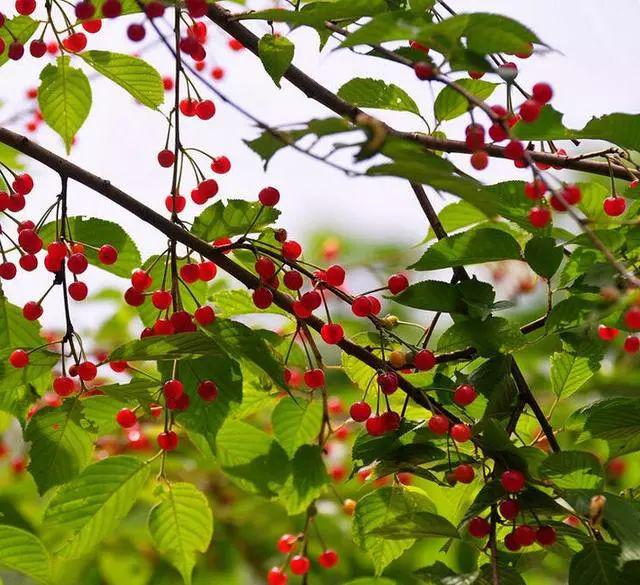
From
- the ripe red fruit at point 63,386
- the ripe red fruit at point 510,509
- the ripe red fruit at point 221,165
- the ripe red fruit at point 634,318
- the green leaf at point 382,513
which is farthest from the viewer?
the ripe red fruit at point 221,165

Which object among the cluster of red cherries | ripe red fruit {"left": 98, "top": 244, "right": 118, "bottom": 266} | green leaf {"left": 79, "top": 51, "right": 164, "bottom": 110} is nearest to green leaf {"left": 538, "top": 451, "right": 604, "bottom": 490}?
the cluster of red cherries

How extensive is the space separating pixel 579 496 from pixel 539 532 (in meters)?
0.13

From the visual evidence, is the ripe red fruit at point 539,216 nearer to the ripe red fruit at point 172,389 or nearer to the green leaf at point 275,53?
the green leaf at point 275,53

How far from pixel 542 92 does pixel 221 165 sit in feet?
1.81

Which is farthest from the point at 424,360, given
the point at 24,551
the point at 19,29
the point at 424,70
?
the point at 19,29

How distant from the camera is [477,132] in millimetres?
990

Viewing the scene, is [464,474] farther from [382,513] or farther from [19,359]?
[19,359]

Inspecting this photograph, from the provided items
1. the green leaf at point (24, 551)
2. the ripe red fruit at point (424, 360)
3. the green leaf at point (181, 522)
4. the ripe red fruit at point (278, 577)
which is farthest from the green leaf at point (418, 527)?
the ripe red fruit at point (278, 577)

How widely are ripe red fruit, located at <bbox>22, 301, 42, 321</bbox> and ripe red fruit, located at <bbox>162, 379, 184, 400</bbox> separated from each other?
0.76ft

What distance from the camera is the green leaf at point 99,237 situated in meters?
1.33

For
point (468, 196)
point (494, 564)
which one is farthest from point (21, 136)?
point (494, 564)

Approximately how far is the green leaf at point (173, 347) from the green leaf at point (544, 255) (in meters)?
0.40

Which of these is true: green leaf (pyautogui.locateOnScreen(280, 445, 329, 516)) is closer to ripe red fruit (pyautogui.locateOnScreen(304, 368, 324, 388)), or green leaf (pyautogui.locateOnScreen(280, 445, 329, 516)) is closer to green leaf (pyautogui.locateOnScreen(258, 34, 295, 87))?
ripe red fruit (pyautogui.locateOnScreen(304, 368, 324, 388))

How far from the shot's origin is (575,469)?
42.3 inches
